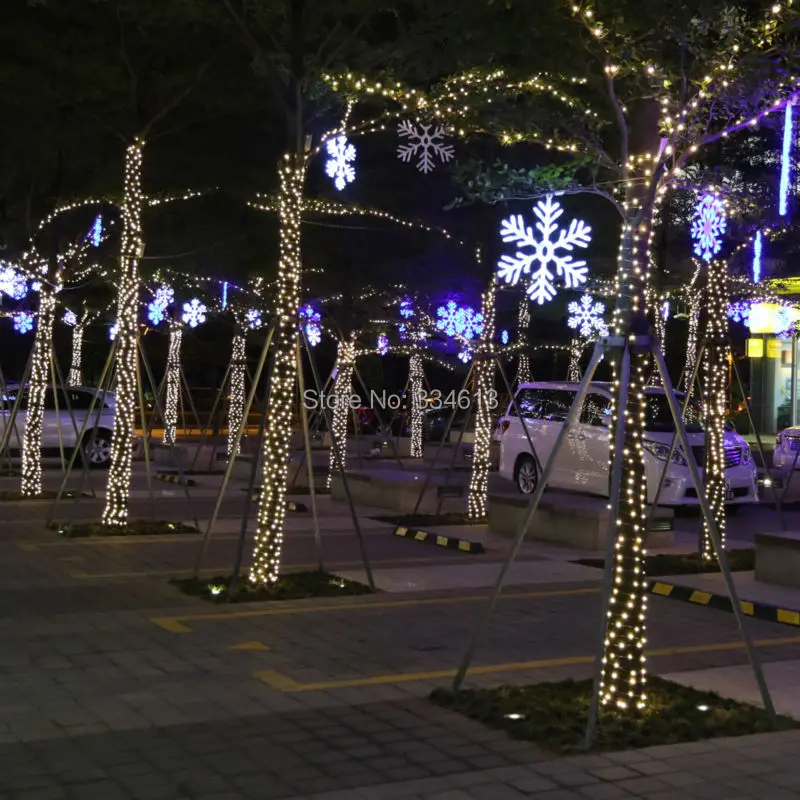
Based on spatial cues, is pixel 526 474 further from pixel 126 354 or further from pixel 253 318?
pixel 253 318

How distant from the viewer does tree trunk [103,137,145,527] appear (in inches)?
564

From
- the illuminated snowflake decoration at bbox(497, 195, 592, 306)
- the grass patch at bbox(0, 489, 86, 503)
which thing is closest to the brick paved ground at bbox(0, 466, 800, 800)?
the illuminated snowflake decoration at bbox(497, 195, 592, 306)

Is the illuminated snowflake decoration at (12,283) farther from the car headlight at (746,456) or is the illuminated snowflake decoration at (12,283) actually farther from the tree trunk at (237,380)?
the car headlight at (746,456)

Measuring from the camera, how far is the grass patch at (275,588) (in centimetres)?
1037

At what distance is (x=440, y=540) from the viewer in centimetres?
1416

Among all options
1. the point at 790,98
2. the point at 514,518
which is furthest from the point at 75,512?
the point at 790,98

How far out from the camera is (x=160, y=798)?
536 cm

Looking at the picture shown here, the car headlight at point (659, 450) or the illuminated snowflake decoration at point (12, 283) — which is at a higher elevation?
the illuminated snowflake decoration at point (12, 283)

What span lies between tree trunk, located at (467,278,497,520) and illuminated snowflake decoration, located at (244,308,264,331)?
10585mm

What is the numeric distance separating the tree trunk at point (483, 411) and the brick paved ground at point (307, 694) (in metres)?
4.35

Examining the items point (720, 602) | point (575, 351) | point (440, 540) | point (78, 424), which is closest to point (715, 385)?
point (720, 602)

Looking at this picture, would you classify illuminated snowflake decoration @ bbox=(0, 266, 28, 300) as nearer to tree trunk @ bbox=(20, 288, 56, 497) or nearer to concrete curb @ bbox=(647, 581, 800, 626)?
tree trunk @ bbox=(20, 288, 56, 497)

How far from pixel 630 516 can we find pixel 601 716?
112 cm

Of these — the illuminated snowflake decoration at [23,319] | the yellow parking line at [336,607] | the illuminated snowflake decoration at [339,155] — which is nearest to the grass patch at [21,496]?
the illuminated snowflake decoration at [339,155]
